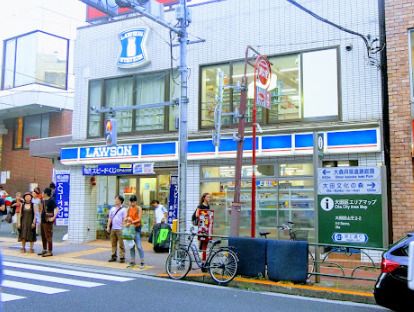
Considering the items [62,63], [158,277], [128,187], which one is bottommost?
[158,277]

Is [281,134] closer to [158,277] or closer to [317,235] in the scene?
[317,235]

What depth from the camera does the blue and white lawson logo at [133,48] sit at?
53.3 feet

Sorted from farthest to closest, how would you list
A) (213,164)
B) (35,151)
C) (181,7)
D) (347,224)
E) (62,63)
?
(62,63) < (35,151) < (213,164) < (181,7) < (347,224)

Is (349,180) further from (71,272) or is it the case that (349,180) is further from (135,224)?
(71,272)

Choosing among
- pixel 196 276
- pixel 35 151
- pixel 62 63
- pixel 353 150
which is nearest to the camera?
pixel 196 276

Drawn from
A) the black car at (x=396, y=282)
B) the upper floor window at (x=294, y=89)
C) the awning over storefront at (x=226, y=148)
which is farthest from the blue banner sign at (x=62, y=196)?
the black car at (x=396, y=282)

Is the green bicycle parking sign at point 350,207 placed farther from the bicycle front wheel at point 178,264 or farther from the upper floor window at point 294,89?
the upper floor window at point 294,89

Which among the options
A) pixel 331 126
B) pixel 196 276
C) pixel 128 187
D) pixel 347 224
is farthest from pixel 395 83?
pixel 128 187

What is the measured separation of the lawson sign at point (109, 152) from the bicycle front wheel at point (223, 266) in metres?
6.61

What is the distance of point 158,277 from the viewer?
10820 mm

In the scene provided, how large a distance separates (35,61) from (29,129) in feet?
13.1

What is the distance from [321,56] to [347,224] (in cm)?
577

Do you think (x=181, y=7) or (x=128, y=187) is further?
(x=128, y=187)

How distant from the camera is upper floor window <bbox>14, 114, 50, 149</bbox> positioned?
26.1 m
